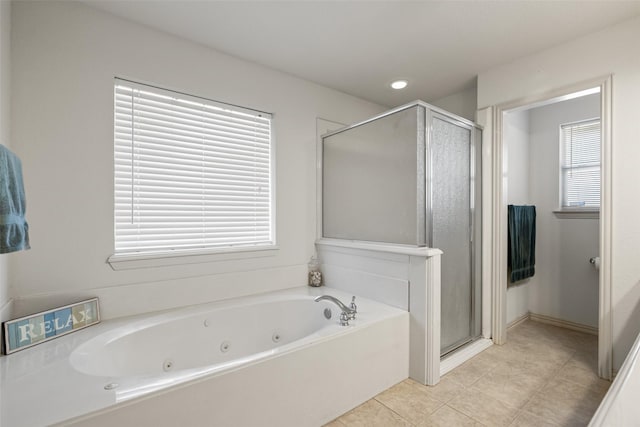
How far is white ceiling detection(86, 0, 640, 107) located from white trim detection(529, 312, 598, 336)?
2.53 m

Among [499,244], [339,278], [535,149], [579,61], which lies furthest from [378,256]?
[535,149]

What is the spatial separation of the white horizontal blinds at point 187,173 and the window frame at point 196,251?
16 millimetres

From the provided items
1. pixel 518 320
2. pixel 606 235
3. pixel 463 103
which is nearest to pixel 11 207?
pixel 606 235

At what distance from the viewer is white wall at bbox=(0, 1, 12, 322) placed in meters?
1.40

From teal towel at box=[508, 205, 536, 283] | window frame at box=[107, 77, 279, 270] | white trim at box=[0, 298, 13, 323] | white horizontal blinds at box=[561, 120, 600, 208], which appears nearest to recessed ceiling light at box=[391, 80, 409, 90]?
window frame at box=[107, 77, 279, 270]

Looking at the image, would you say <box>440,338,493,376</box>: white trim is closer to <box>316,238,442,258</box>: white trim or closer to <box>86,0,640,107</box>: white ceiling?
Answer: <box>316,238,442,258</box>: white trim

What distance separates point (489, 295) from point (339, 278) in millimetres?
1297

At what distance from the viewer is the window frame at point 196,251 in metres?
1.82

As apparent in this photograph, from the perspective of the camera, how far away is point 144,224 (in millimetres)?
1934

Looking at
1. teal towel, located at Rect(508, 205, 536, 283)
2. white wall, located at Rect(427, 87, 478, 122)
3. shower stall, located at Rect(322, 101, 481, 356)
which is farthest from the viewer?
white wall, located at Rect(427, 87, 478, 122)

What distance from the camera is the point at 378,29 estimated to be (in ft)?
6.36

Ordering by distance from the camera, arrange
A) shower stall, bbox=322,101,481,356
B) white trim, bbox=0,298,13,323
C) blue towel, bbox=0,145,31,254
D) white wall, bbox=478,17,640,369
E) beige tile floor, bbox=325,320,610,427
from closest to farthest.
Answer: blue towel, bbox=0,145,31,254 → white trim, bbox=0,298,13,323 → beige tile floor, bbox=325,320,610,427 → white wall, bbox=478,17,640,369 → shower stall, bbox=322,101,481,356

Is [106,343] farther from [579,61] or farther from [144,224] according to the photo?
[579,61]

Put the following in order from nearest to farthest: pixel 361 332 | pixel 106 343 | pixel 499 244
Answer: pixel 106 343, pixel 361 332, pixel 499 244
